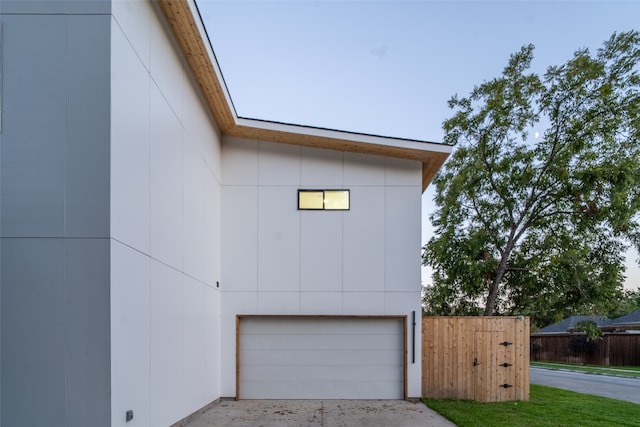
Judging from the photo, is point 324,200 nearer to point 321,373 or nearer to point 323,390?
point 321,373

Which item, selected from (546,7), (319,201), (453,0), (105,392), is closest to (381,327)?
(319,201)

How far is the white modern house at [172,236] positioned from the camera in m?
3.48

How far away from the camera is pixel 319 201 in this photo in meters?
8.27

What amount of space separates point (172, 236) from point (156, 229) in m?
0.63

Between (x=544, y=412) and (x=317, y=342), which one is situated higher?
(x=317, y=342)

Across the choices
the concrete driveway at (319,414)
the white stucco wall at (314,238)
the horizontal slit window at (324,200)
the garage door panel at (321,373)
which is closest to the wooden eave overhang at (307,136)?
the white stucco wall at (314,238)

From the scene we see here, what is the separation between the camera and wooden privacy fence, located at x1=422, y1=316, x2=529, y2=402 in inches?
313

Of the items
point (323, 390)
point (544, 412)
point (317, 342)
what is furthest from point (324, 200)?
point (544, 412)

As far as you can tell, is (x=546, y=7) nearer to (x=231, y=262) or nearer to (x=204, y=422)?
(x=231, y=262)

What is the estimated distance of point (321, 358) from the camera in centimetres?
802

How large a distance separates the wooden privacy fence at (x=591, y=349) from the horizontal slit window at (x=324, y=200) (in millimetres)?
18784

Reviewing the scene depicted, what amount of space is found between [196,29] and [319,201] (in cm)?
401

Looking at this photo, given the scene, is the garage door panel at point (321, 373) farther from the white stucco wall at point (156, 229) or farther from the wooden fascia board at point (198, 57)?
the wooden fascia board at point (198, 57)

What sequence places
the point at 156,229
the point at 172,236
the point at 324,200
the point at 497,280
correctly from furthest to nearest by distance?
the point at 497,280 < the point at 324,200 < the point at 172,236 < the point at 156,229
